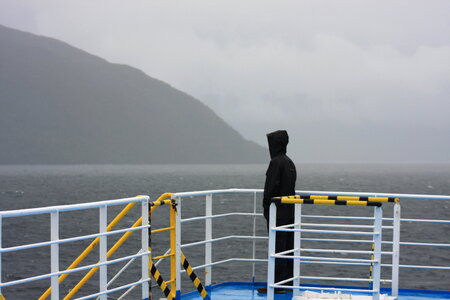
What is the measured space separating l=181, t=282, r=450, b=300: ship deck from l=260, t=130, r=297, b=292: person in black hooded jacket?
0.33 m

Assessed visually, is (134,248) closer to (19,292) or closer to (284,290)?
(19,292)

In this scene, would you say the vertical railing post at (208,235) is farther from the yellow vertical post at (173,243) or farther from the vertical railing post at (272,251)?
the vertical railing post at (272,251)

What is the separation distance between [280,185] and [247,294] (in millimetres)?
1385

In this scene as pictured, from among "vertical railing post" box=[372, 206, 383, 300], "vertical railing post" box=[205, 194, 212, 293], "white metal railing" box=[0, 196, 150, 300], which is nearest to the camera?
"white metal railing" box=[0, 196, 150, 300]

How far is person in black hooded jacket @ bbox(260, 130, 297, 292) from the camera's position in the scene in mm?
6715

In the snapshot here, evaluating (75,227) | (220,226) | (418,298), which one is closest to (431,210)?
(220,226)

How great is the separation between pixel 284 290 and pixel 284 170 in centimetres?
131

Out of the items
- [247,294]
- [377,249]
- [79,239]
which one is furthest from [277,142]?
[79,239]

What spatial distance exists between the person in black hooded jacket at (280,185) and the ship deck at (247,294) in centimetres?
33

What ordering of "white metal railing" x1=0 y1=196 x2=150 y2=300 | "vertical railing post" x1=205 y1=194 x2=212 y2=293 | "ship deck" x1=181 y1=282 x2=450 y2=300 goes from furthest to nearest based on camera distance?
"ship deck" x1=181 y1=282 x2=450 y2=300, "vertical railing post" x1=205 y1=194 x2=212 y2=293, "white metal railing" x1=0 y1=196 x2=150 y2=300

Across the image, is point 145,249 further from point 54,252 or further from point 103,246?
point 54,252

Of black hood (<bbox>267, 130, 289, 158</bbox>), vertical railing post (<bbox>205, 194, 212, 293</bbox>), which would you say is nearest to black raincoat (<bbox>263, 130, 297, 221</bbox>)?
black hood (<bbox>267, 130, 289, 158</bbox>)

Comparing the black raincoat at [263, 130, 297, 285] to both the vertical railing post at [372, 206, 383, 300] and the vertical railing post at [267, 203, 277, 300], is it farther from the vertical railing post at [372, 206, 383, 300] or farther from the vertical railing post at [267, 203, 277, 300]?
the vertical railing post at [372, 206, 383, 300]

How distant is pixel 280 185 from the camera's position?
6.79 meters
